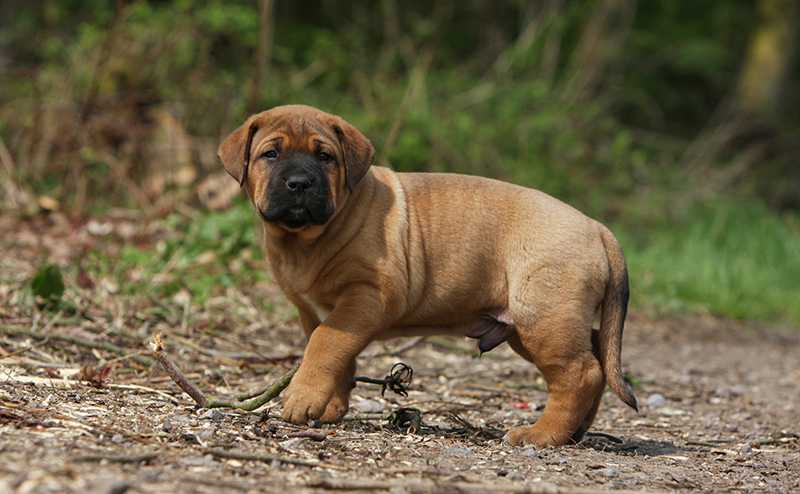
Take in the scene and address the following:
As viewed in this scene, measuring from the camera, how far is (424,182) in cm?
449

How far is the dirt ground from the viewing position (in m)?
2.73

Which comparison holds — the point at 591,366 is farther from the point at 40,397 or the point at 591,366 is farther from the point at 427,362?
the point at 40,397

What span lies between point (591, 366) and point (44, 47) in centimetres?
949

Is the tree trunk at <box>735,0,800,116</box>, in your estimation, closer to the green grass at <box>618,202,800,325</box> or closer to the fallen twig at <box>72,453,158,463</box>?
the green grass at <box>618,202,800,325</box>

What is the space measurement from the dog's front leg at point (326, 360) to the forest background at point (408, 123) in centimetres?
271

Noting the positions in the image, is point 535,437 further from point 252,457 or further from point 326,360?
point 252,457

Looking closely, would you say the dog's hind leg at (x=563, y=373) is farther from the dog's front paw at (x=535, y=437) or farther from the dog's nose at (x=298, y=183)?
the dog's nose at (x=298, y=183)

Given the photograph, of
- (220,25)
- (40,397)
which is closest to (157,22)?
(220,25)

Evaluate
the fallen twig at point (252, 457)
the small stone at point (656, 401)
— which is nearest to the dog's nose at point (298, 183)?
the fallen twig at point (252, 457)

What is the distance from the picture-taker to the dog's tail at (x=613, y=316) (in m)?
4.08

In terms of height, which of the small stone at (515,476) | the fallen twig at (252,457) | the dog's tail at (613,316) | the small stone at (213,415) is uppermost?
the dog's tail at (613,316)

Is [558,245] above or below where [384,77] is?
below

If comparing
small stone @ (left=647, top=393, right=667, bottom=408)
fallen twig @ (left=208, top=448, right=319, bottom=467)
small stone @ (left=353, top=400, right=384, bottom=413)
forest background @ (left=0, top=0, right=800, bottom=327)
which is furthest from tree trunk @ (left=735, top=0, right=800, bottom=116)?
fallen twig @ (left=208, top=448, right=319, bottom=467)

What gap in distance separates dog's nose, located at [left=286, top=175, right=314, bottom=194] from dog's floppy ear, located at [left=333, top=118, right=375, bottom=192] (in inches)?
11.3
